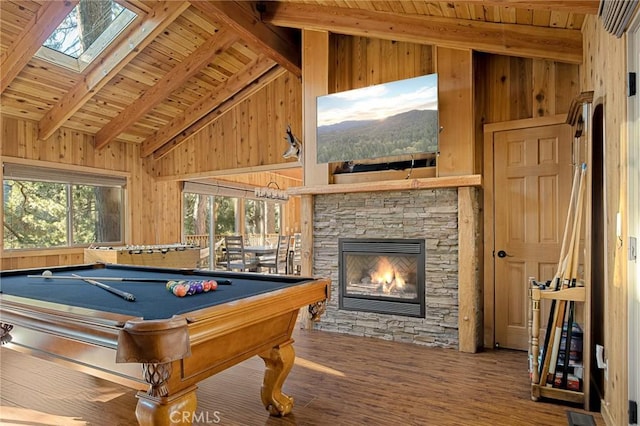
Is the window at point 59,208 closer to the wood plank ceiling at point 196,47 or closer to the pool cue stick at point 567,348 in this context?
the wood plank ceiling at point 196,47

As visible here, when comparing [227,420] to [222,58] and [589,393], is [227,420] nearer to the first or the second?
[589,393]

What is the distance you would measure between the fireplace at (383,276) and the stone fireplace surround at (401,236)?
7 cm

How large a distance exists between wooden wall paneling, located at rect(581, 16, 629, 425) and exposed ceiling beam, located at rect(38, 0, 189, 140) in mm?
4164

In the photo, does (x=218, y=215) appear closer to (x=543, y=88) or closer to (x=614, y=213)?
(x=543, y=88)

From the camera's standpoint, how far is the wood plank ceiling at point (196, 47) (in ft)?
10.9

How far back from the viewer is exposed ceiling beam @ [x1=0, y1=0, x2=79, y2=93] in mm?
3963

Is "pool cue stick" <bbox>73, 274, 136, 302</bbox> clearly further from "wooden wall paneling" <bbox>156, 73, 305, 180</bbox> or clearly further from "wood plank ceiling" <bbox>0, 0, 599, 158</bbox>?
"wooden wall paneling" <bbox>156, 73, 305, 180</bbox>

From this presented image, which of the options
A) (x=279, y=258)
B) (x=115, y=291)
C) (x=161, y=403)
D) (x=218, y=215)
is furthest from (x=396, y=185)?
(x=218, y=215)

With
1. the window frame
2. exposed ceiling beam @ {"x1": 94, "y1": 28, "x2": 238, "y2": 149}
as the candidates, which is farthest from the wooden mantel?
the window frame

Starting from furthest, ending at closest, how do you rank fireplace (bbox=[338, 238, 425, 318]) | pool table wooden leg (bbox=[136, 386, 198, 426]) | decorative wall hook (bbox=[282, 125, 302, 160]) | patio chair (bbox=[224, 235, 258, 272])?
patio chair (bbox=[224, 235, 258, 272]), decorative wall hook (bbox=[282, 125, 302, 160]), fireplace (bbox=[338, 238, 425, 318]), pool table wooden leg (bbox=[136, 386, 198, 426])

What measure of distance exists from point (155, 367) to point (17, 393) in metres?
2.13

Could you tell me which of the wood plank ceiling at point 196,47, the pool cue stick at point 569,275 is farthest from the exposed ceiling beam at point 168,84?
the pool cue stick at point 569,275

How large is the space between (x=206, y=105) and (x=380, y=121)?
11.8 ft

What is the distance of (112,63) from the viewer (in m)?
4.87
